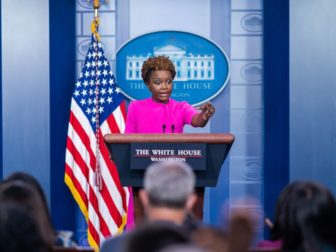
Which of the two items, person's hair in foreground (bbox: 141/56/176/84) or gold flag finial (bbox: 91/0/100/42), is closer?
person's hair in foreground (bbox: 141/56/176/84)

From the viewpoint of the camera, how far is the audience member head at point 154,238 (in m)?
1.92

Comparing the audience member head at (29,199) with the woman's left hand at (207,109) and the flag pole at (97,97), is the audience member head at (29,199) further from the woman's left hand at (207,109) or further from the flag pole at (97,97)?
the flag pole at (97,97)

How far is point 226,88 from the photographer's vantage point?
6492 mm

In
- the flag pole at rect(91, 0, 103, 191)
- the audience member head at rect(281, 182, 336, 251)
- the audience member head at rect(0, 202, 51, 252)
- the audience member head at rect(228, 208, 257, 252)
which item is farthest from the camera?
the flag pole at rect(91, 0, 103, 191)

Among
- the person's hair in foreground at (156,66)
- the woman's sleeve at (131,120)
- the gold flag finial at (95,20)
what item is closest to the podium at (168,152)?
the woman's sleeve at (131,120)

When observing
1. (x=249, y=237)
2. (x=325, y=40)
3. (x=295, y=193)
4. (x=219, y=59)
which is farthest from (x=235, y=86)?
(x=249, y=237)

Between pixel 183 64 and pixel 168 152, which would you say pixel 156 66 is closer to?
pixel 168 152

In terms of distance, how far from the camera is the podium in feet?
14.0

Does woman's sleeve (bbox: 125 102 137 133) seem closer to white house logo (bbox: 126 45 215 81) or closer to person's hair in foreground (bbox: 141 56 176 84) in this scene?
person's hair in foreground (bbox: 141 56 176 84)

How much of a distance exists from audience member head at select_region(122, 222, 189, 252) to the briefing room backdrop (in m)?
4.12

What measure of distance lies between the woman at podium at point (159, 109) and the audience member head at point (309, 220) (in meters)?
2.02

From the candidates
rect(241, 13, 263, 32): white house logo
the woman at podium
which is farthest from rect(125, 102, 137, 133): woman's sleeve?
rect(241, 13, 263, 32): white house logo

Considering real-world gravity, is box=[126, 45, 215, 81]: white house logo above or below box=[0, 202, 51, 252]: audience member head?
above

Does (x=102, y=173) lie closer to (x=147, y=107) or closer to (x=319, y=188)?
(x=147, y=107)
